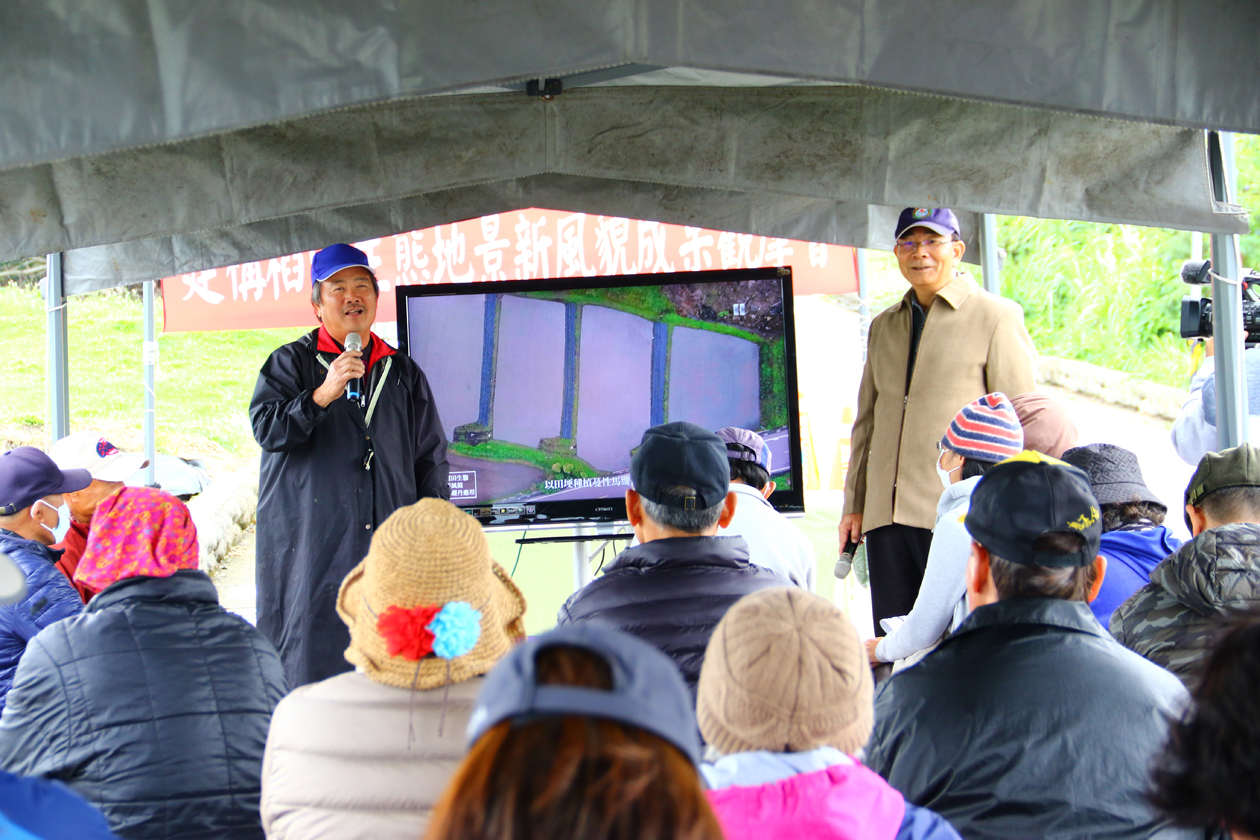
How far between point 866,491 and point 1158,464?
25.3 ft

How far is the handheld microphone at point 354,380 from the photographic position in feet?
10.00

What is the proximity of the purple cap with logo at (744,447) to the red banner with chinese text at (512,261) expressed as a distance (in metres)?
1.79

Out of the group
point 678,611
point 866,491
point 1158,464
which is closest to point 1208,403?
point 866,491

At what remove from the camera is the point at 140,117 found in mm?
1712

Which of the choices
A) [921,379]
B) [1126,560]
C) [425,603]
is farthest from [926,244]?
[425,603]

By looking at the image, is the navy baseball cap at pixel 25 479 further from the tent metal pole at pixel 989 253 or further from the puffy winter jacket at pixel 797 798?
the tent metal pole at pixel 989 253

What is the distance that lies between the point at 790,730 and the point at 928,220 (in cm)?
249

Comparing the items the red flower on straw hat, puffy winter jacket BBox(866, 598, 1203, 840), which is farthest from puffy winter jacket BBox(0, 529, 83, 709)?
puffy winter jacket BBox(866, 598, 1203, 840)

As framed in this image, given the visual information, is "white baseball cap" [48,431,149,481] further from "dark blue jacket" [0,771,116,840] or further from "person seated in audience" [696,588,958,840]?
"person seated in audience" [696,588,958,840]

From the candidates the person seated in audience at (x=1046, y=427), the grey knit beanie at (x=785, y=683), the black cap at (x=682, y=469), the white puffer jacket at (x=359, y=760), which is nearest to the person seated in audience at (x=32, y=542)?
the white puffer jacket at (x=359, y=760)

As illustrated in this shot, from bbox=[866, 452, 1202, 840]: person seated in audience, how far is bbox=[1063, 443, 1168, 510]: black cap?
0.81m

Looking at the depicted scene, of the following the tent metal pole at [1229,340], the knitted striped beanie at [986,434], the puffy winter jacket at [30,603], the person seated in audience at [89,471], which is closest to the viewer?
the puffy winter jacket at [30,603]

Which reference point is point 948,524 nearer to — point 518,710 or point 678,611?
point 678,611

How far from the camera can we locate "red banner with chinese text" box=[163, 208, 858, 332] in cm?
501
